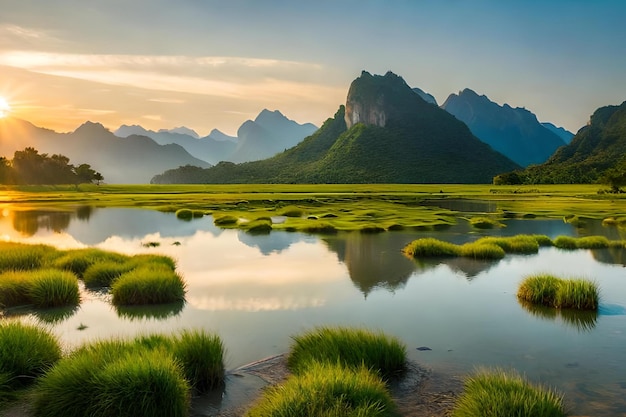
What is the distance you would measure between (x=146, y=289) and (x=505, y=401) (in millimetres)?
11621

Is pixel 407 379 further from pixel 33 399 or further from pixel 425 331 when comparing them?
pixel 33 399

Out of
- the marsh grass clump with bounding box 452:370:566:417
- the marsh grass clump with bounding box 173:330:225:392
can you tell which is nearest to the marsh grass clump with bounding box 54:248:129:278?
the marsh grass clump with bounding box 173:330:225:392

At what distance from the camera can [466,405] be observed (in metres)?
7.96

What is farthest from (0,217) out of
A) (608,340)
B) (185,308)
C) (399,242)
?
(608,340)

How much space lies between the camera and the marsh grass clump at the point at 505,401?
752cm

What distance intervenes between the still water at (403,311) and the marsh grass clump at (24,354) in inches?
73.6

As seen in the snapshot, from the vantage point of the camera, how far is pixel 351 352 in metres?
10.1

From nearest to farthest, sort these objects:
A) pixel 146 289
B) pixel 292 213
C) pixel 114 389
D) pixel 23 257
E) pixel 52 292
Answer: pixel 114 389 → pixel 52 292 → pixel 146 289 → pixel 23 257 → pixel 292 213

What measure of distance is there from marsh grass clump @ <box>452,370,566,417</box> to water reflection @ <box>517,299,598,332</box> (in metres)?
6.33

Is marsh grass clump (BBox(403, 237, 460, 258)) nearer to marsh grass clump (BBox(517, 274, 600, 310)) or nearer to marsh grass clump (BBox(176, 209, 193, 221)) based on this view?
marsh grass clump (BBox(517, 274, 600, 310))

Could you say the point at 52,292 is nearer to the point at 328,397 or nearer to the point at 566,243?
the point at 328,397

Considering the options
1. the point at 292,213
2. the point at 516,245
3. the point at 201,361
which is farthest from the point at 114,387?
the point at 292,213

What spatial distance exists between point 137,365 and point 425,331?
778 centimetres

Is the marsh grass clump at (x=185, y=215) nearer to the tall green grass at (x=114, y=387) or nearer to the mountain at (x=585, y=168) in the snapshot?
the tall green grass at (x=114, y=387)
